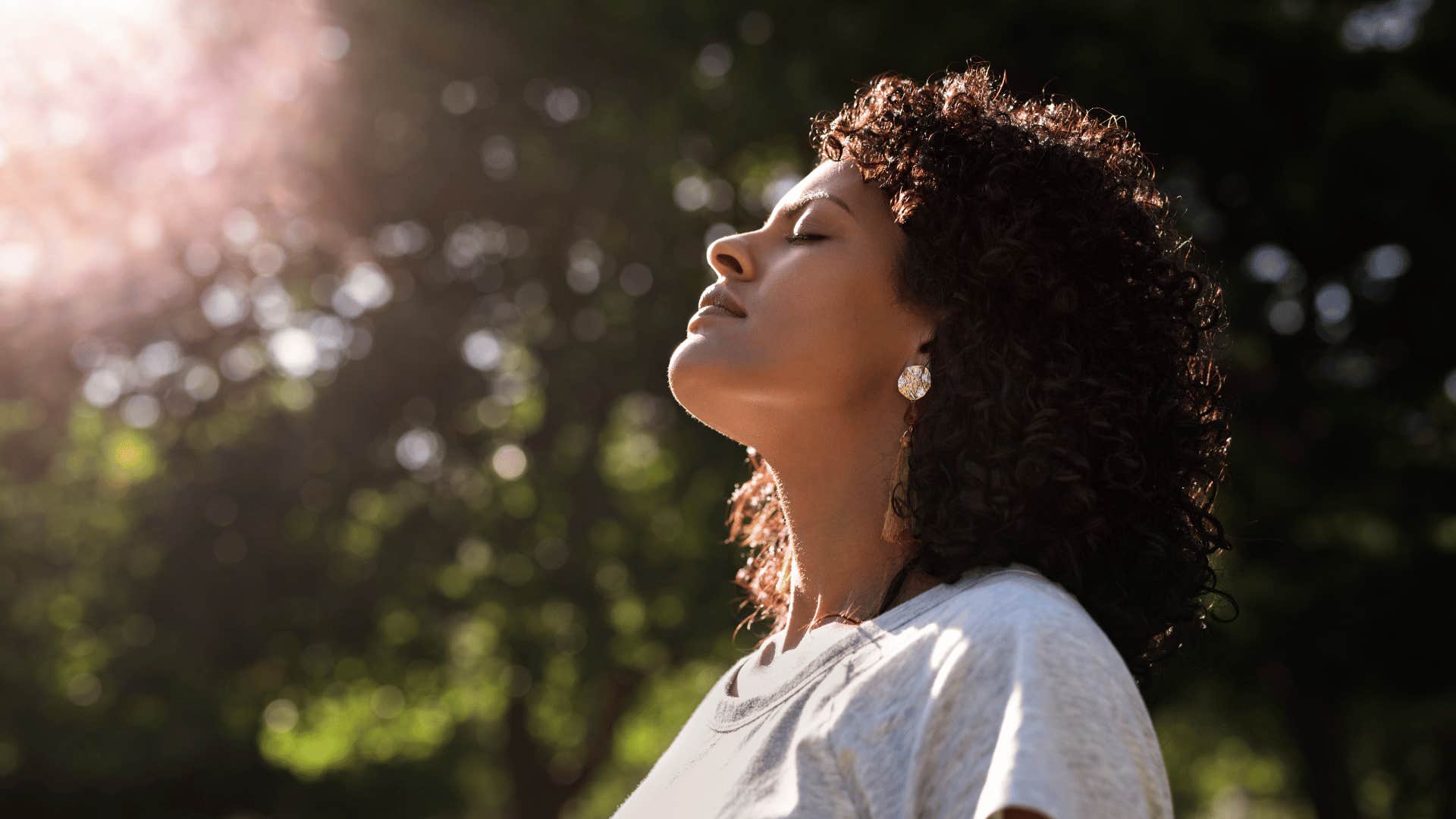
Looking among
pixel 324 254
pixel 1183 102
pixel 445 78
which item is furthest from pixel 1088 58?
pixel 324 254

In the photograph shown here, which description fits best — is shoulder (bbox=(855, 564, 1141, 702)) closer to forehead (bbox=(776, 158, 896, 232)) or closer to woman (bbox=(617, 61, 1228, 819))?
woman (bbox=(617, 61, 1228, 819))

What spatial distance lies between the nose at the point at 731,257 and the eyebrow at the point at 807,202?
73 mm

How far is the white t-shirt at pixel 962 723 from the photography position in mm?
1432

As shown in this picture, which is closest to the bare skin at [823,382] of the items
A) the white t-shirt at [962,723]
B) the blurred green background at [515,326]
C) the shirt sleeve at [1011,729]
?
the white t-shirt at [962,723]

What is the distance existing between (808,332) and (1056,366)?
413 mm

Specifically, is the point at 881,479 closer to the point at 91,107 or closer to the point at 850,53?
the point at 850,53

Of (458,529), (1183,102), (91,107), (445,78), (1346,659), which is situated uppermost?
(91,107)

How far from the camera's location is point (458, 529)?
552 inches

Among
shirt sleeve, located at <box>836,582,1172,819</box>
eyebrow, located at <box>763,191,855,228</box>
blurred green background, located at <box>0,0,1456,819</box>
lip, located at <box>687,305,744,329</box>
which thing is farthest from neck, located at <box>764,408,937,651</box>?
blurred green background, located at <box>0,0,1456,819</box>

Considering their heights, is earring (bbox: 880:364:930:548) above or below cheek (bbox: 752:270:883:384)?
below

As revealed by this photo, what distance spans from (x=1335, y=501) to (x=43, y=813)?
52.5ft

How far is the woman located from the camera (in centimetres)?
173

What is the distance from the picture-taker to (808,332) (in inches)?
86.9

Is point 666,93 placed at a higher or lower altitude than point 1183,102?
higher
